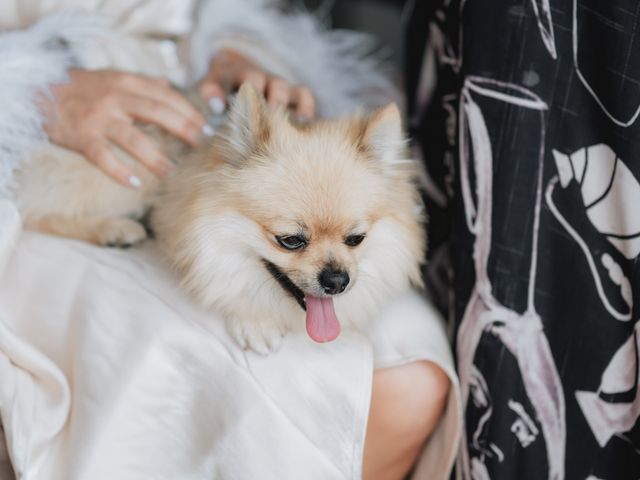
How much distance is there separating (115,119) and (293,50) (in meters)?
0.48

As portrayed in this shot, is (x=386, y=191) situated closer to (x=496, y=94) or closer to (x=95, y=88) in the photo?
(x=496, y=94)

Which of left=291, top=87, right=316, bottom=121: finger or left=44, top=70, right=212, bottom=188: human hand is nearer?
left=44, top=70, right=212, bottom=188: human hand

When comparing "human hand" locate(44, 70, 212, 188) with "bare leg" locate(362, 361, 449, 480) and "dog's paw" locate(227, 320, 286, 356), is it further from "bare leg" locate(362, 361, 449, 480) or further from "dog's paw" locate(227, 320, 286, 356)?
"bare leg" locate(362, 361, 449, 480)

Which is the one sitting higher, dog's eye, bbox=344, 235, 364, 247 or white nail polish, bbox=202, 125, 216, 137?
white nail polish, bbox=202, 125, 216, 137

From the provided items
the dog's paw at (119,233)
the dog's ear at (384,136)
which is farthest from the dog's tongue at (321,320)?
the dog's paw at (119,233)

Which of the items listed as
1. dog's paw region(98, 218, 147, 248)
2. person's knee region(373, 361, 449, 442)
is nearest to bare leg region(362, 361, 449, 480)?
person's knee region(373, 361, 449, 442)

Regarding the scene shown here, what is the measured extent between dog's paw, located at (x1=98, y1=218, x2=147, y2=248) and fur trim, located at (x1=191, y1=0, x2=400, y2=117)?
1.34 ft

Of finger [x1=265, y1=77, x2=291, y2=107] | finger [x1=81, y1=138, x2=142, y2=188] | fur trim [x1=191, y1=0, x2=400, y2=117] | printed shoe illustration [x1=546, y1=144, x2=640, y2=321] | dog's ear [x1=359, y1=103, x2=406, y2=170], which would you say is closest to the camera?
printed shoe illustration [x1=546, y1=144, x2=640, y2=321]

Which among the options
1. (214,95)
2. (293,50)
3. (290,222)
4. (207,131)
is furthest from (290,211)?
(293,50)

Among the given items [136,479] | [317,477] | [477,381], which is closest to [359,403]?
[317,477]

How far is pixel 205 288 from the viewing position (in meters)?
0.90

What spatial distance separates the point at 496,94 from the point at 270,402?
1.78 ft

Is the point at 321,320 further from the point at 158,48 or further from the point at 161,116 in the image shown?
the point at 158,48

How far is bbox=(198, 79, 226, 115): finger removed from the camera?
1132 millimetres
